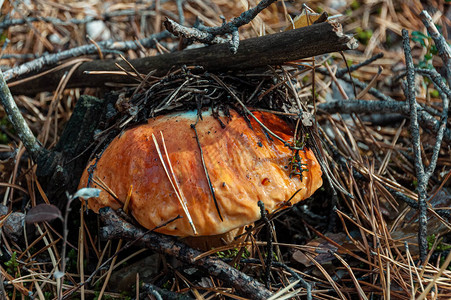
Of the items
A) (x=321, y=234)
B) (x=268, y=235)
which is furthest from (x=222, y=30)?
(x=321, y=234)

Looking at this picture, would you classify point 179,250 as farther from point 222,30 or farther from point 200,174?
point 222,30

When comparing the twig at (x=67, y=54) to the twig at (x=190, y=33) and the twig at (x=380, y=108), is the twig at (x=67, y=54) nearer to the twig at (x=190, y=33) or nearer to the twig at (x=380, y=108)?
the twig at (x=190, y=33)

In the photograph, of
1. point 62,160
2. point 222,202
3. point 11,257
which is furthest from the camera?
point 62,160

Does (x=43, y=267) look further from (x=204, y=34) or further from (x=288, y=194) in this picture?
(x=204, y=34)

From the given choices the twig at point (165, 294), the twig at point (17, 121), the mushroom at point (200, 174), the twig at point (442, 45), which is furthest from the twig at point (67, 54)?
the twig at point (442, 45)

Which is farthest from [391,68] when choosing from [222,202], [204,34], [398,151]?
[222,202]

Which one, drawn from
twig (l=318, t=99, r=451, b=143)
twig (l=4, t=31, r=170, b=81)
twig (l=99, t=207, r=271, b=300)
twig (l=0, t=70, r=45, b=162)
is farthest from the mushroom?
twig (l=4, t=31, r=170, b=81)
